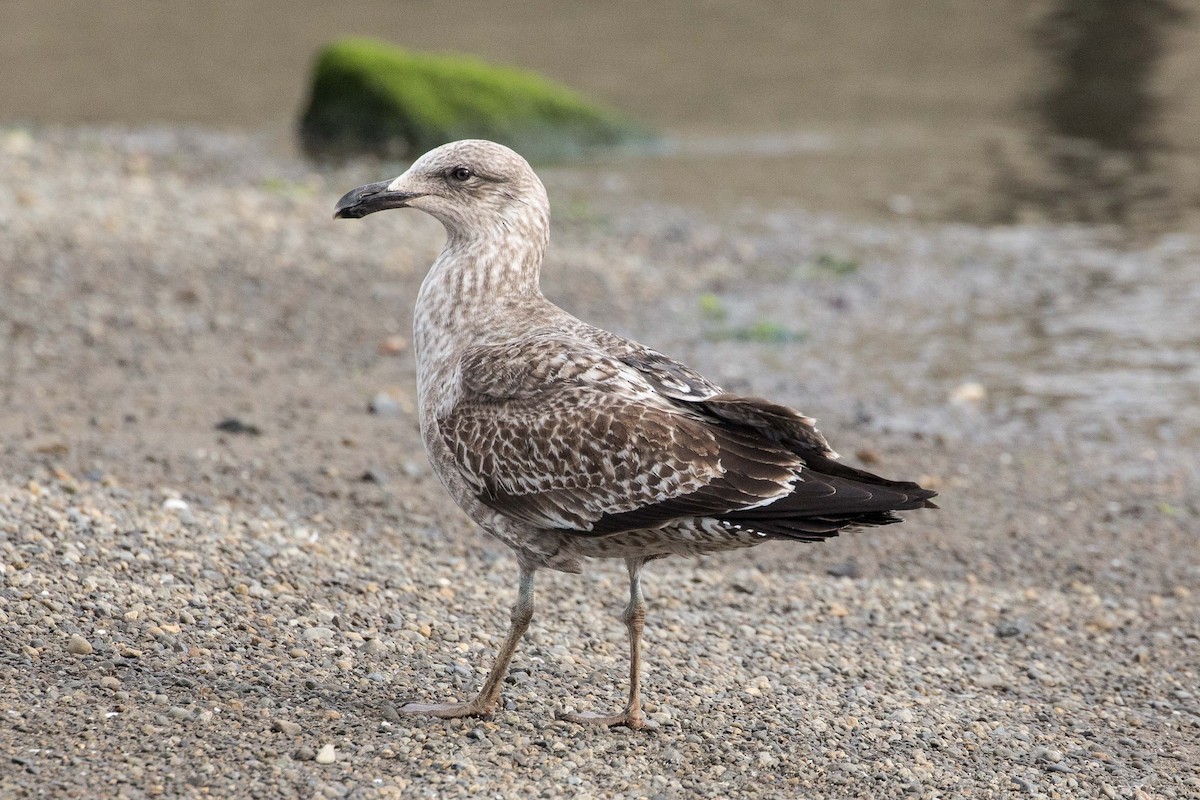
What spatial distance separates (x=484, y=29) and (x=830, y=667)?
989 inches

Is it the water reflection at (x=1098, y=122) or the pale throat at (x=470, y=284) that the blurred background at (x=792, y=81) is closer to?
the water reflection at (x=1098, y=122)

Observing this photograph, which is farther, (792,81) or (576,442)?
(792,81)

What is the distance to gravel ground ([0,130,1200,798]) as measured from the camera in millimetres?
4969

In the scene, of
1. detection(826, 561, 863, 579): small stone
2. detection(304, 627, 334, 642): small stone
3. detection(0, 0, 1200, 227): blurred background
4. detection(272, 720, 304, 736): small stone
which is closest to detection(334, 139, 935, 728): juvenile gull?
detection(272, 720, 304, 736): small stone

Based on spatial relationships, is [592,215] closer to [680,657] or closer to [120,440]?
[120,440]

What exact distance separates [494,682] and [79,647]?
1.55m

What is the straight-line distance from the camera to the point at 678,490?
493 cm

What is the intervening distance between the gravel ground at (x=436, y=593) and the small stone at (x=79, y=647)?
8 centimetres

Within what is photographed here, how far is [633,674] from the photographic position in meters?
5.44

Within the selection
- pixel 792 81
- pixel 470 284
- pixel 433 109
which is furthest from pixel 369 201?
pixel 792 81

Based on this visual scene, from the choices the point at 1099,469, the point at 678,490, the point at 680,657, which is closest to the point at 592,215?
the point at 1099,469

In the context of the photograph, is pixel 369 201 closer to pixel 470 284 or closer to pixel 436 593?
pixel 470 284

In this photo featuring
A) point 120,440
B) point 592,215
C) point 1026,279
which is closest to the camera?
point 120,440

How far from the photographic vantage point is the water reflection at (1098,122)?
17.6 meters
